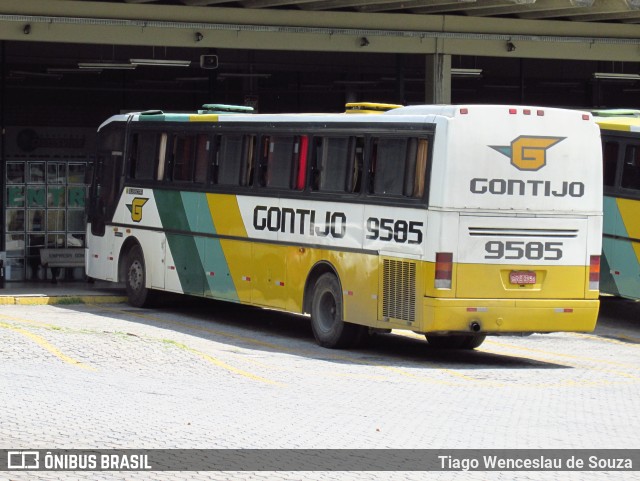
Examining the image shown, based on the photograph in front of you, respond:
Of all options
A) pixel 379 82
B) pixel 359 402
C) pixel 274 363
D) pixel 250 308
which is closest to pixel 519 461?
pixel 359 402

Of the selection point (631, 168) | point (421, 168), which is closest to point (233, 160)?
point (421, 168)

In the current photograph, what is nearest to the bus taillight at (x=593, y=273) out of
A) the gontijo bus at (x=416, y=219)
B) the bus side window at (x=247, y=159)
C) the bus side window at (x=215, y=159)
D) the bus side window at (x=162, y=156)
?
the gontijo bus at (x=416, y=219)

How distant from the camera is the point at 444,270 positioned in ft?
55.0

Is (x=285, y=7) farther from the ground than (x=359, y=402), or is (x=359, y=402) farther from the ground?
(x=285, y=7)

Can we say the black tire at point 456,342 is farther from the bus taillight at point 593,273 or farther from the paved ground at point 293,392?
the bus taillight at point 593,273

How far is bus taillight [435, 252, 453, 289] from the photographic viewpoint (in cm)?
Result: 1672

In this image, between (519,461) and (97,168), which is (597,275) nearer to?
(519,461)

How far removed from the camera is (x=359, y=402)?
44.7ft

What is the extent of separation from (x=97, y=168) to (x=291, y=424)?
13370 mm

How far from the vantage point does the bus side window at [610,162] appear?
74.0 feet

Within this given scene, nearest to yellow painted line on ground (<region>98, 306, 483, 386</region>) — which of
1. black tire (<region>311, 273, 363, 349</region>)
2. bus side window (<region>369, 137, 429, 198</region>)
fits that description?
black tire (<region>311, 273, 363, 349</region>)

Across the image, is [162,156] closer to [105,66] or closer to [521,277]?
[521,277]

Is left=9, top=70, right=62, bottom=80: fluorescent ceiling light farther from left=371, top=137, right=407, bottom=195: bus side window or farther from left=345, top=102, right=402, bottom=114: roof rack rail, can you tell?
left=371, top=137, right=407, bottom=195: bus side window

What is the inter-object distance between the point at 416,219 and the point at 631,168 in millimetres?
6433
